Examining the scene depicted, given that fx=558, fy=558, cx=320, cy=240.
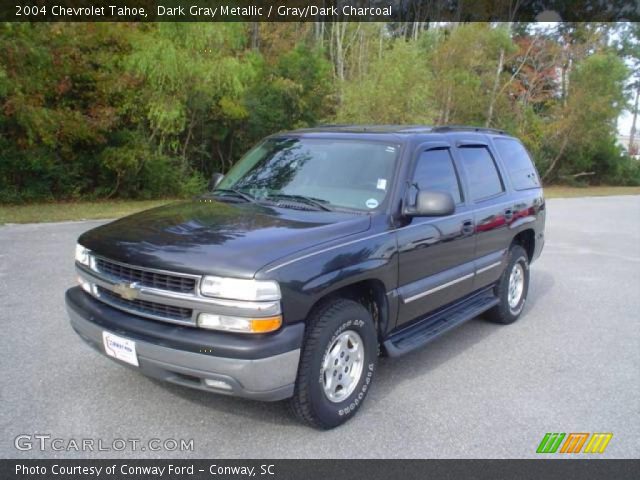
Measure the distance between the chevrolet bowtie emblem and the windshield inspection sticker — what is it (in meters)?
1.65

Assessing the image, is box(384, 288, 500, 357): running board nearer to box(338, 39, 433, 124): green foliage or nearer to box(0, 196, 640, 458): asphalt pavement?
box(0, 196, 640, 458): asphalt pavement

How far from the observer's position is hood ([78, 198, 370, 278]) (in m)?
3.07

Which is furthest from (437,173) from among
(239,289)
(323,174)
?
(239,289)

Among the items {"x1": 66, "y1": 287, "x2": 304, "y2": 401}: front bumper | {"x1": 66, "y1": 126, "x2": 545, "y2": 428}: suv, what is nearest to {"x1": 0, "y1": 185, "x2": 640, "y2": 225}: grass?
{"x1": 66, "y1": 126, "x2": 545, "y2": 428}: suv

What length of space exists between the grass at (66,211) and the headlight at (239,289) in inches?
403

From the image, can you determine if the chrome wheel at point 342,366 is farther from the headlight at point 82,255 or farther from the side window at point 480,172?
the side window at point 480,172

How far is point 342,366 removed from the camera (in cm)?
356

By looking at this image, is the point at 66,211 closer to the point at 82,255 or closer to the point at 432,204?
the point at 82,255

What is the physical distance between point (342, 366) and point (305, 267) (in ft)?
2.63

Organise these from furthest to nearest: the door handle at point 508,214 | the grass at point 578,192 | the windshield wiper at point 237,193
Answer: the grass at point 578,192, the door handle at point 508,214, the windshield wiper at point 237,193

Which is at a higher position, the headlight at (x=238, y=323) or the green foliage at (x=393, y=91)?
the green foliage at (x=393, y=91)

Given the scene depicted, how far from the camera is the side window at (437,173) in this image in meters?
4.29

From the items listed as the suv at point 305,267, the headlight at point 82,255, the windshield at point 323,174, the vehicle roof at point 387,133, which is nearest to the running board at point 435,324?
the suv at point 305,267

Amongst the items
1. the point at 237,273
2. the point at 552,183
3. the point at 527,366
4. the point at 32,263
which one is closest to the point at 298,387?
the point at 237,273
